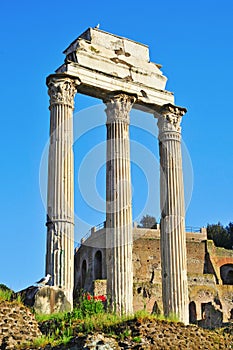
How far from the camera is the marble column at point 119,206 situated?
17.9m

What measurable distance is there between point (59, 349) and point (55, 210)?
693 cm

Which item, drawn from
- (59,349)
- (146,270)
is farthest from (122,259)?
(146,270)

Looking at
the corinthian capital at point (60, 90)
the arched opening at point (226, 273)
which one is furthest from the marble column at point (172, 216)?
the arched opening at point (226, 273)

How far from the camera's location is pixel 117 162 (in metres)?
19.3

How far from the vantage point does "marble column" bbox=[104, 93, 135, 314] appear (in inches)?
704

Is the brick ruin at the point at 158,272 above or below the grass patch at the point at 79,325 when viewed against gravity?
above

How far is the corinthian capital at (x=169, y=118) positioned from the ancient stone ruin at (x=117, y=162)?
0.11 feet

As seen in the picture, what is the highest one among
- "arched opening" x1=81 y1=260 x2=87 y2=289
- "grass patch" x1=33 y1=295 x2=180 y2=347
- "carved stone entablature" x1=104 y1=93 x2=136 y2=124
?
"carved stone entablature" x1=104 y1=93 x2=136 y2=124

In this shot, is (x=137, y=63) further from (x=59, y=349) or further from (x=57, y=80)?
(x=59, y=349)

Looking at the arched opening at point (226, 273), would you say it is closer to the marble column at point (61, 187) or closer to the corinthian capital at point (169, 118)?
the corinthian capital at point (169, 118)

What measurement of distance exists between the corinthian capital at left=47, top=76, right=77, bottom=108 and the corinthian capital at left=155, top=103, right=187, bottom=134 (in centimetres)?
356

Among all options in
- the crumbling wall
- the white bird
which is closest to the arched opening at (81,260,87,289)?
the white bird

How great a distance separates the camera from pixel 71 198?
17.8 meters

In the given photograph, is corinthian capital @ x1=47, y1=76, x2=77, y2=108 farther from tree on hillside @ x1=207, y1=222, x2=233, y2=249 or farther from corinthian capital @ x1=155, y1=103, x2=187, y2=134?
tree on hillside @ x1=207, y1=222, x2=233, y2=249
